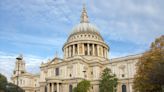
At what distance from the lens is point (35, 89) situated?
96562 mm

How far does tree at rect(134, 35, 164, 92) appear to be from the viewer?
36.0m

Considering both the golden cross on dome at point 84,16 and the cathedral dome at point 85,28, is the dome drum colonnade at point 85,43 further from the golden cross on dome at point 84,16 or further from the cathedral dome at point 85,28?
the golden cross on dome at point 84,16

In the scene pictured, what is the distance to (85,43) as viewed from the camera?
291 ft

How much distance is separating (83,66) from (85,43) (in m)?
15.4

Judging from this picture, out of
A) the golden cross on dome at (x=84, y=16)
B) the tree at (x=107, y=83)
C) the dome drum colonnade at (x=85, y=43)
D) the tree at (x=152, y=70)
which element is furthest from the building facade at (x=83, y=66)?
the tree at (x=152, y=70)

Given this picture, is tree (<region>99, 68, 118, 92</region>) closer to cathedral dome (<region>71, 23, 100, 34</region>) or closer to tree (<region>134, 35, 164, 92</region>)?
tree (<region>134, 35, 164, 92</region>)

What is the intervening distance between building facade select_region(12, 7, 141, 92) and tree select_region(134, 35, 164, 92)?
29559 mm

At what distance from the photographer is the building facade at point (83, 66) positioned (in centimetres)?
7188

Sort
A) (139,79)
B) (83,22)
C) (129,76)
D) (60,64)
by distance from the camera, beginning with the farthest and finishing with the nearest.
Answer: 1. (83,22)
2. (60,64)
3. (129,76)
4. (139,79)

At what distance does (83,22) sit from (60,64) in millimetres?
28431

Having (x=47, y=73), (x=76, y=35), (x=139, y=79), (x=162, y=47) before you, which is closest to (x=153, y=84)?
(x=139, y=79)

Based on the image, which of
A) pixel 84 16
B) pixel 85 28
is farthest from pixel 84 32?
pixel 84 16

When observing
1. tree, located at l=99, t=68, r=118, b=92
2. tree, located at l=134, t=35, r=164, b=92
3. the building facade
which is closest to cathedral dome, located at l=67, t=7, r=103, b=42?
the building facade

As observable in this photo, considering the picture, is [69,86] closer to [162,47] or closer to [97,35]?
[97,35]
